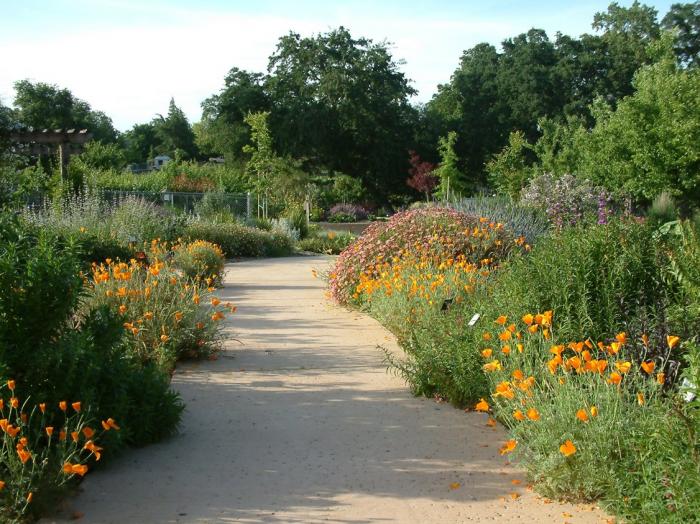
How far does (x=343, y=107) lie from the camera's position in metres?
40.2

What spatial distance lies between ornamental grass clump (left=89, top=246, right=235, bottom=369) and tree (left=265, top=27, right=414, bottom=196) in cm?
3351

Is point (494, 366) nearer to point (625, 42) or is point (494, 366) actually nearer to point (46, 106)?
point (625, 42)

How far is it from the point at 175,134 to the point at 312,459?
6954 centimetres

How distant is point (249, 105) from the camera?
133ft

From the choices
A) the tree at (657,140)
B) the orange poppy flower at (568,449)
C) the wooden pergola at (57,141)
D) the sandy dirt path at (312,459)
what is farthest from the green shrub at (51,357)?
the tree at (657,140)

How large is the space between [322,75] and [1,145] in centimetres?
3190

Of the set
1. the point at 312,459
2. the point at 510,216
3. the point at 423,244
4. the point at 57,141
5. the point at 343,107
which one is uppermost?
the point at 343,107

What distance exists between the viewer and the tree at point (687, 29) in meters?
47.8

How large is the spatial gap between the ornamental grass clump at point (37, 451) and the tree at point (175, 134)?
67.2 metres

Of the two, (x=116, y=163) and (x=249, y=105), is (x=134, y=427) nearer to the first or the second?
(x=249, y=105)

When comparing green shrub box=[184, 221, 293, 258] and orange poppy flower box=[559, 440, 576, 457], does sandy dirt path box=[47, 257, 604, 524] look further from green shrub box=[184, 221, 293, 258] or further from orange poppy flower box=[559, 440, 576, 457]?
green shrub box=[184, 221, 293, 258]

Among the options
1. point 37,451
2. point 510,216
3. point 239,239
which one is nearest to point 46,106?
point 239,239

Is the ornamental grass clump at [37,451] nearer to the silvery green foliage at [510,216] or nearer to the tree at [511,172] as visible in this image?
the silvery green foliage at [510,216]

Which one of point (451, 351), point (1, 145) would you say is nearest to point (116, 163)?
point (1, 145)
